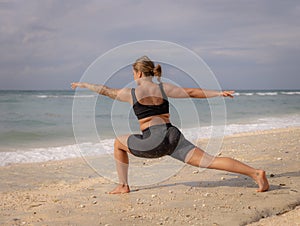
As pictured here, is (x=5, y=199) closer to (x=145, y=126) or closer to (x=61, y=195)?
(x=61, y=195)

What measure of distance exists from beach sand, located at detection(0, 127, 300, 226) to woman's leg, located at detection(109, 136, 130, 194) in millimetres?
164

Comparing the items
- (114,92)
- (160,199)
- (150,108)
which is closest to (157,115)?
(150,108)

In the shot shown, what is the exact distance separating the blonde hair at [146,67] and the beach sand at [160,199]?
5.03 ft

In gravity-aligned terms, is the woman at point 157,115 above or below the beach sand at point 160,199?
above

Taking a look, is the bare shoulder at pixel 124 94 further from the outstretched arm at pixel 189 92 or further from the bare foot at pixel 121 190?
the bare foot at pixel 121 190

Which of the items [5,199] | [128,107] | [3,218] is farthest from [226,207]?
[5,199]

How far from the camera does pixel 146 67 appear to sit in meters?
5.03

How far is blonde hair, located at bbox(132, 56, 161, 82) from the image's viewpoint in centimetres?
503

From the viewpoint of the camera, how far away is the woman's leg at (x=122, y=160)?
5.27 metres

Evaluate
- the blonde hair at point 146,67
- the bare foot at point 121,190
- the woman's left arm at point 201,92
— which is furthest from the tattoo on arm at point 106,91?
the bare foot at point 121,190

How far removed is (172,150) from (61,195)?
1.65m

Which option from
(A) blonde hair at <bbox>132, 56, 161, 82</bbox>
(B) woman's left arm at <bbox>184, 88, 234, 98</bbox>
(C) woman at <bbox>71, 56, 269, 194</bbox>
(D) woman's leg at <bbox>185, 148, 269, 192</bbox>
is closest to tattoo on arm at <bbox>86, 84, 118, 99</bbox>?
(C) woman at <bbox>71, 56, 269, 194</bbox>

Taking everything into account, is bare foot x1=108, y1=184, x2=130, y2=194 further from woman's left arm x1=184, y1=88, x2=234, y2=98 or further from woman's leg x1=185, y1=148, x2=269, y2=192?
woman's left arm x1=184, y1=88, x2=234, y2=98

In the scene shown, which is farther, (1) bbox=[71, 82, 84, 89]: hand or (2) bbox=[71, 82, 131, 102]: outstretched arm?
(1) bbox=[71, 82, 84, 89]: hand
